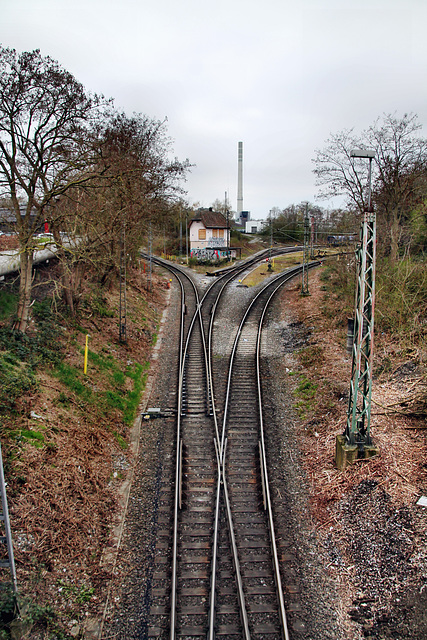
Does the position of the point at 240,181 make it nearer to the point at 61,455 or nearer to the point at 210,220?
the point at 210,220

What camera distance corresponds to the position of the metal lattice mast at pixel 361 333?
30.5ft

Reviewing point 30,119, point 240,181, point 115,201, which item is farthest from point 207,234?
point 240,181

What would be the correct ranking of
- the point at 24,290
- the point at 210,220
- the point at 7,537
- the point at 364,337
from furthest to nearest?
the point at 210,220
the point at 24,290
the point at 364,337
the point at 7,537

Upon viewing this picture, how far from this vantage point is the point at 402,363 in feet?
49.0

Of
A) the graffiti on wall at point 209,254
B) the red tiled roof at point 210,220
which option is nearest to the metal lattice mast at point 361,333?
the graffiti on wall at point 209,254

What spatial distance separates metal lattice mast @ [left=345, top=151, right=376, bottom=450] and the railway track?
2.41 m

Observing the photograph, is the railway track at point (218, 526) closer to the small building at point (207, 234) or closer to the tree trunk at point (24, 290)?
the tree trunk at point (24, 290)

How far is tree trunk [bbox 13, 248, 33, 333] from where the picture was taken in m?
12.8

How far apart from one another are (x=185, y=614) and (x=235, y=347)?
41.9ft

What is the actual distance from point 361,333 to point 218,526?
5139mm

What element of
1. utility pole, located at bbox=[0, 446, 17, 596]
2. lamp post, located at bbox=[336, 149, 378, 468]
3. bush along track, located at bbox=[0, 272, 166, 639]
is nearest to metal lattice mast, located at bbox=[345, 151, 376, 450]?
lamp post, located at bbox=[336, 149, 378, 468]

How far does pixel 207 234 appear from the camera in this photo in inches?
2051

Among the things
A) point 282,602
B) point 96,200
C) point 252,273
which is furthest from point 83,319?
point 252,273

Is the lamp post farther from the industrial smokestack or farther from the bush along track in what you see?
the industrial smokestack
